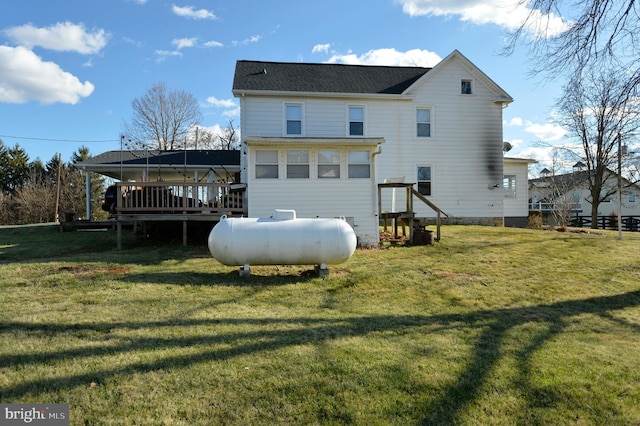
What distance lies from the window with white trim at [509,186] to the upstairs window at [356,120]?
28.9 ft

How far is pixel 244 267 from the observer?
26.6ft

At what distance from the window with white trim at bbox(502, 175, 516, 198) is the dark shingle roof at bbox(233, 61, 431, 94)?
714 cm

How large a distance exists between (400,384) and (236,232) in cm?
503

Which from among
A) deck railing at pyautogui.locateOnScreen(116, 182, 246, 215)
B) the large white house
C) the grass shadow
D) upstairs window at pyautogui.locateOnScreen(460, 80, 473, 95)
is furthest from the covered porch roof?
the grass shadow

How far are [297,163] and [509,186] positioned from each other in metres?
13.2

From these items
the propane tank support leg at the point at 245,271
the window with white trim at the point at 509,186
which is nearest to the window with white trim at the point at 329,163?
the propane tank support leg at the point at 245,271

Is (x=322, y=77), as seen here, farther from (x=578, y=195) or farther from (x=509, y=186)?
(x=578, y=195)

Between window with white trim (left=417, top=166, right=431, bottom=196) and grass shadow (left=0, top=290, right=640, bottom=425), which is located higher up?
window with white trim (left=417, top=166, right=431, bottom=196)

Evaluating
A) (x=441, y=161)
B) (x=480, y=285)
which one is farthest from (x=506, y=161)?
(x=480, y=285)

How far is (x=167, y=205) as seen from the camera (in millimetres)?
11727

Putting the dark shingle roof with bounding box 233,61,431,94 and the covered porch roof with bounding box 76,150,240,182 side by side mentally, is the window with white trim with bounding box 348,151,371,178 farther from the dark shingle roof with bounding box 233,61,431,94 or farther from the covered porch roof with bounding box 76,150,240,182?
the covered porch roof with bounding box 76,150,240,182

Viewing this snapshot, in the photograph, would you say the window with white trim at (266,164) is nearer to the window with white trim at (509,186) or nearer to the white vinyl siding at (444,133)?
the white vinyl siding at (444,133)

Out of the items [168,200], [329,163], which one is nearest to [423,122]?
[329,163]

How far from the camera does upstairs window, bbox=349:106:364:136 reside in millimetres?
16500
